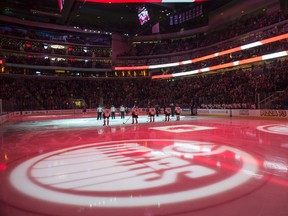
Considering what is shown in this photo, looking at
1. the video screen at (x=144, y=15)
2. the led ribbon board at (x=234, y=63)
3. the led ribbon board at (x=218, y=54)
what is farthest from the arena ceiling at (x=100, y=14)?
the video screen at (x=144, y=15)

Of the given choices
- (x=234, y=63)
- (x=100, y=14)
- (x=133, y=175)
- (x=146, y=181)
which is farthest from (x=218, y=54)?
(x=146, y=181)

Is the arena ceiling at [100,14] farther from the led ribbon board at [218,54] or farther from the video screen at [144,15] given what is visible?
the video screen at [144,15]

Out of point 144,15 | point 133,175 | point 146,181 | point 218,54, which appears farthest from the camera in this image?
point 218,54

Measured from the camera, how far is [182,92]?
40656 millimetres

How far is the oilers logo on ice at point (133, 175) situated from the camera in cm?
446

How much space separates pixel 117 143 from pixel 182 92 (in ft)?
103

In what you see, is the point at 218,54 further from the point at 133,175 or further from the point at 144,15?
the point at 133,175

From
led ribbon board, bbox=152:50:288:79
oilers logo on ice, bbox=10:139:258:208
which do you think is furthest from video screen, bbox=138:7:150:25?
led ribbon board, bbox=152:50:288:79

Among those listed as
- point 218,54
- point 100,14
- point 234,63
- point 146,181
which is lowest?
point 146,181

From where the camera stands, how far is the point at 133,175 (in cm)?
579

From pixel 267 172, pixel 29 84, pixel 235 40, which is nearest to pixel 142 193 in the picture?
pixel 267 172

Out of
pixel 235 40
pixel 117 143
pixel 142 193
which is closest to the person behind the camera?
pixel 142 193

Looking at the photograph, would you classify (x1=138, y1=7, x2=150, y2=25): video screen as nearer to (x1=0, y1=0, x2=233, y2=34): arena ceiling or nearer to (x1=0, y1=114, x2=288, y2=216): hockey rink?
(x1=0, y1=0, x2=233, y2=34): arena ceiling

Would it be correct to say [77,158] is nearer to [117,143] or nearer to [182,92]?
[117,143]
